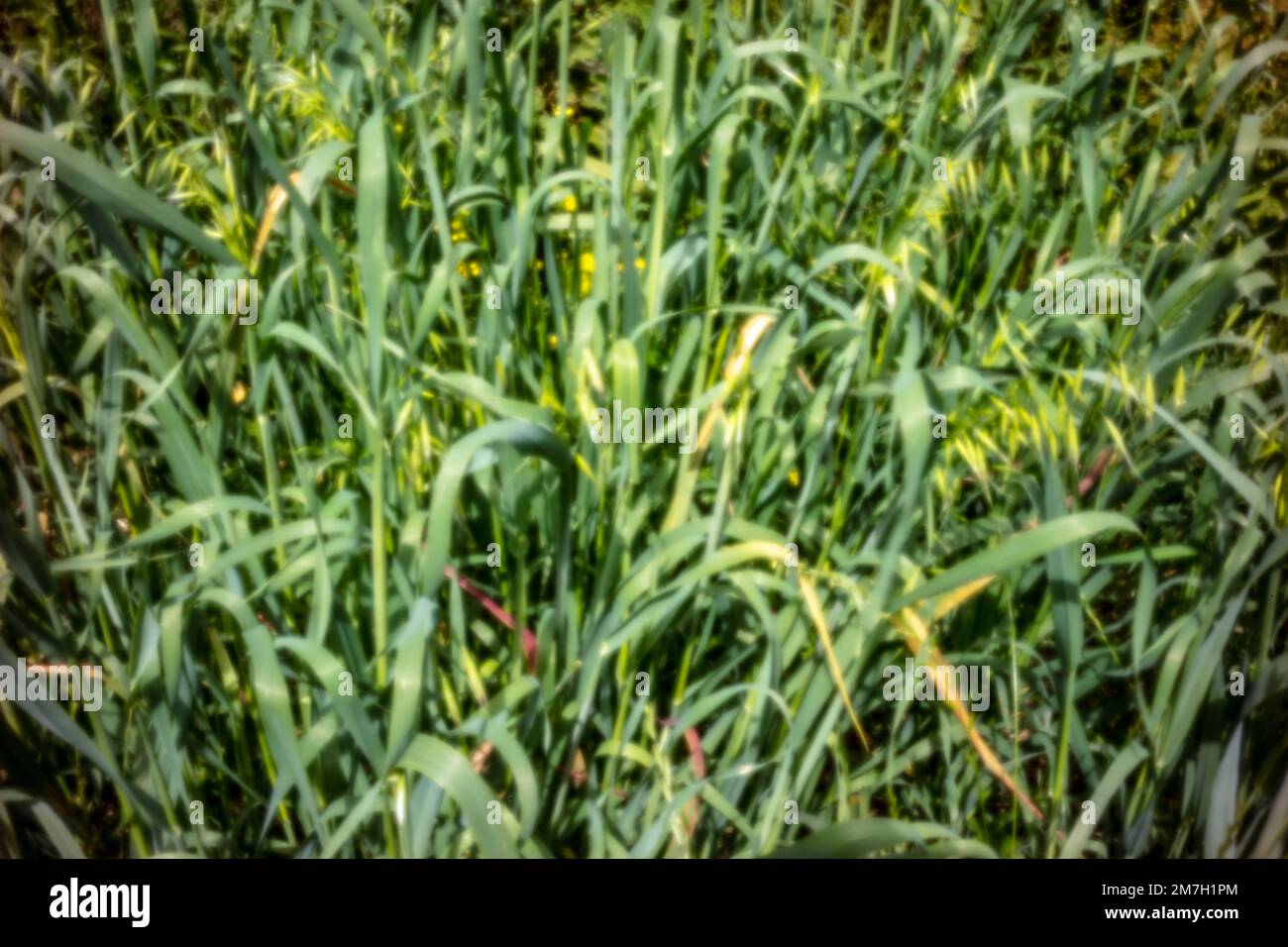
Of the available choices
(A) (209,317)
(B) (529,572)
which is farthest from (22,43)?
(B) (529,572)

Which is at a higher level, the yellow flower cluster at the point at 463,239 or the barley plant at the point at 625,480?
the yellow flower cluster at the point at 463,239

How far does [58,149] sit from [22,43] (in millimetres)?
1069

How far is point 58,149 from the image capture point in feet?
3.43

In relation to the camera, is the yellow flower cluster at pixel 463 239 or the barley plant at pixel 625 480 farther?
the yellow flower cluster at pixel 463 239

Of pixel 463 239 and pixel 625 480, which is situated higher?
pixel 463 239

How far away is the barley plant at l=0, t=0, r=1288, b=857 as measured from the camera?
1157 millimetres

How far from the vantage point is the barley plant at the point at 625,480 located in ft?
3.80

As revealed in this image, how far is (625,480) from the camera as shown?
4.17 feet

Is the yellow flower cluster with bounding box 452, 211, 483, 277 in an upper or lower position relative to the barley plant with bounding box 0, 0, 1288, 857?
upper

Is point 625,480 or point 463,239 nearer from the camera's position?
point 625,480

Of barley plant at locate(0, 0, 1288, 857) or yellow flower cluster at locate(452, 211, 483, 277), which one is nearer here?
barley plant at locate(0, 0, 1288, 857)
